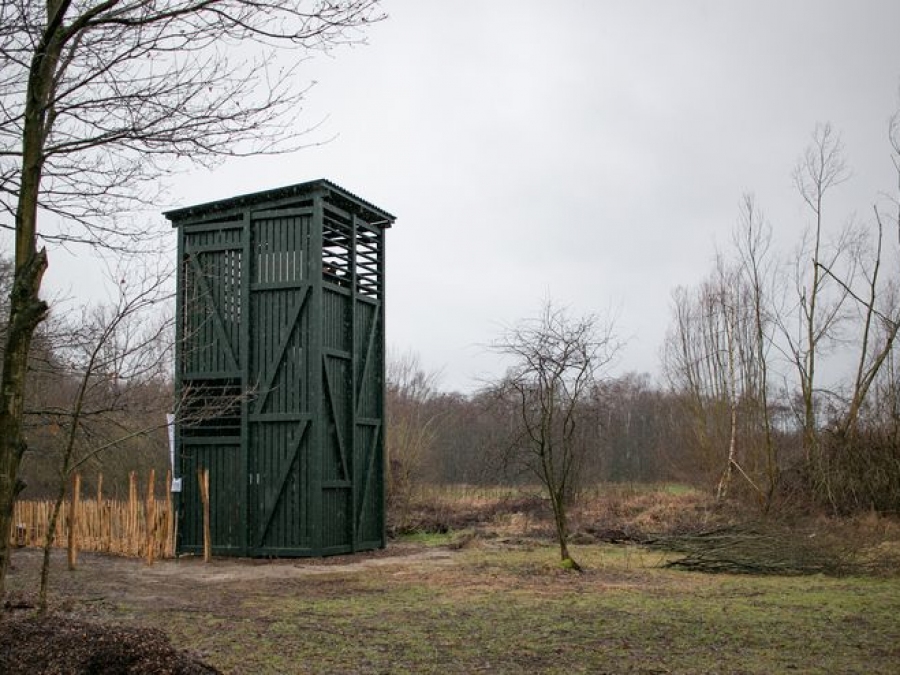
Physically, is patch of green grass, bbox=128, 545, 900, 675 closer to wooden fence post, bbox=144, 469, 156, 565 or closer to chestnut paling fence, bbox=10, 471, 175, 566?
wooden fence post, bbox=144, 469, 156, 565

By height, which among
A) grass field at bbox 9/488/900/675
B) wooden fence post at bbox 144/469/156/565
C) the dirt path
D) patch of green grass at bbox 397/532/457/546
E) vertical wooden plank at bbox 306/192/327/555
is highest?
vertical wooden plank at bbox 306/192/327/555

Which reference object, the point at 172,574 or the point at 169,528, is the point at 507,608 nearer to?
the point at 172,574

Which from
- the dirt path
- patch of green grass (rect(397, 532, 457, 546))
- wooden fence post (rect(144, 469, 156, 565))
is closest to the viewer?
the dirt path

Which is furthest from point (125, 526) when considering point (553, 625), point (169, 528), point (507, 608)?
point (553, 625)

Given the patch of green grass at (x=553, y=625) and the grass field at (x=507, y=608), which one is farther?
the grass field at (x=507, y=608)

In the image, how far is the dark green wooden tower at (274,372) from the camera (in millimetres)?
14883

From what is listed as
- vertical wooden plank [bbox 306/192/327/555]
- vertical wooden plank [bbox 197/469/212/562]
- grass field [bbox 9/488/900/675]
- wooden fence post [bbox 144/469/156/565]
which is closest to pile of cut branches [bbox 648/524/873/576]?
grass field [bbox 9/488/900/675]

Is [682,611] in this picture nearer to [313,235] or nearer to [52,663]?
[52,663]

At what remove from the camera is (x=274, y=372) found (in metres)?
15.1

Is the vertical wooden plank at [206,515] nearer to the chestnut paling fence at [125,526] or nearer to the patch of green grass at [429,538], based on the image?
the chestnut paling fence at [125,526]

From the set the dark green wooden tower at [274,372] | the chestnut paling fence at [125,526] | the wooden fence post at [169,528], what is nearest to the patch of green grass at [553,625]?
the dark green wooden tower at [274,372]

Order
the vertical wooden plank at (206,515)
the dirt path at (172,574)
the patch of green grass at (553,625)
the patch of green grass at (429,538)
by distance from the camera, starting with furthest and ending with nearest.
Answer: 1. the patch of green grass at (429,538)
2. the vertical wooden plank at (206,515)
3. the dirt path at (172,574)
4. the patch of green grass at (553,625)

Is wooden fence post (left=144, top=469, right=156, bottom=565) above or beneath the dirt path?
above

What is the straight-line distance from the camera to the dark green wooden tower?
1488 centimetres
